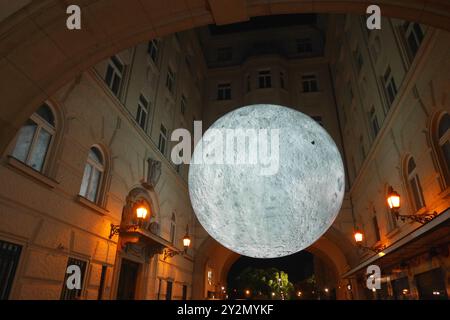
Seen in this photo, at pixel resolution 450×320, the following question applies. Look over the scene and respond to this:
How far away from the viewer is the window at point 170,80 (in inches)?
742

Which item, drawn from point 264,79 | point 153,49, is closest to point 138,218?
point 153,49

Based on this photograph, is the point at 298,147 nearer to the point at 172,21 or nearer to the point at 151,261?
the point at 172,21

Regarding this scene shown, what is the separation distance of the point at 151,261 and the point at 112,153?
5.35 metres

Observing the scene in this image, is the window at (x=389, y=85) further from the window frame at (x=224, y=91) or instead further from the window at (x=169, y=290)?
the window frame at (x=224, y=91)

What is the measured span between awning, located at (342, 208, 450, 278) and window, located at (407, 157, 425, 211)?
168 centimetres

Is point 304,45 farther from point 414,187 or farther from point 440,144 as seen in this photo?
point 440,144

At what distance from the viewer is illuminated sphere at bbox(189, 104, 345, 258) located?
7.29m

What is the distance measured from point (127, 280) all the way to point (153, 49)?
11.7m

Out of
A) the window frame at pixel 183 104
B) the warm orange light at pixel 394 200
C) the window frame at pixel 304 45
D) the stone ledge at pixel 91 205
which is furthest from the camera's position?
the window frame at pixel 304 45

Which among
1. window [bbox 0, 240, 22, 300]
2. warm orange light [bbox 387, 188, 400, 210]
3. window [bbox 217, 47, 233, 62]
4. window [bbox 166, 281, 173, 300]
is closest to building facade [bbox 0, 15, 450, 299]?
window [bbox 0, 240, 22, 300]

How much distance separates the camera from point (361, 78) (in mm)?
17156

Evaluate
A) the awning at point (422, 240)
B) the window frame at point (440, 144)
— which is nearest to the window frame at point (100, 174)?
the awning at point (422, 240)

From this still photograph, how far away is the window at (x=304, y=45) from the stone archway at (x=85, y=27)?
22.3 m

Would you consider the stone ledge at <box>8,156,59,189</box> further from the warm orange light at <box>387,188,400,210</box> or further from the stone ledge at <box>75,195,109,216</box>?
the warm orange light at <box>387,188,400,210</box>
